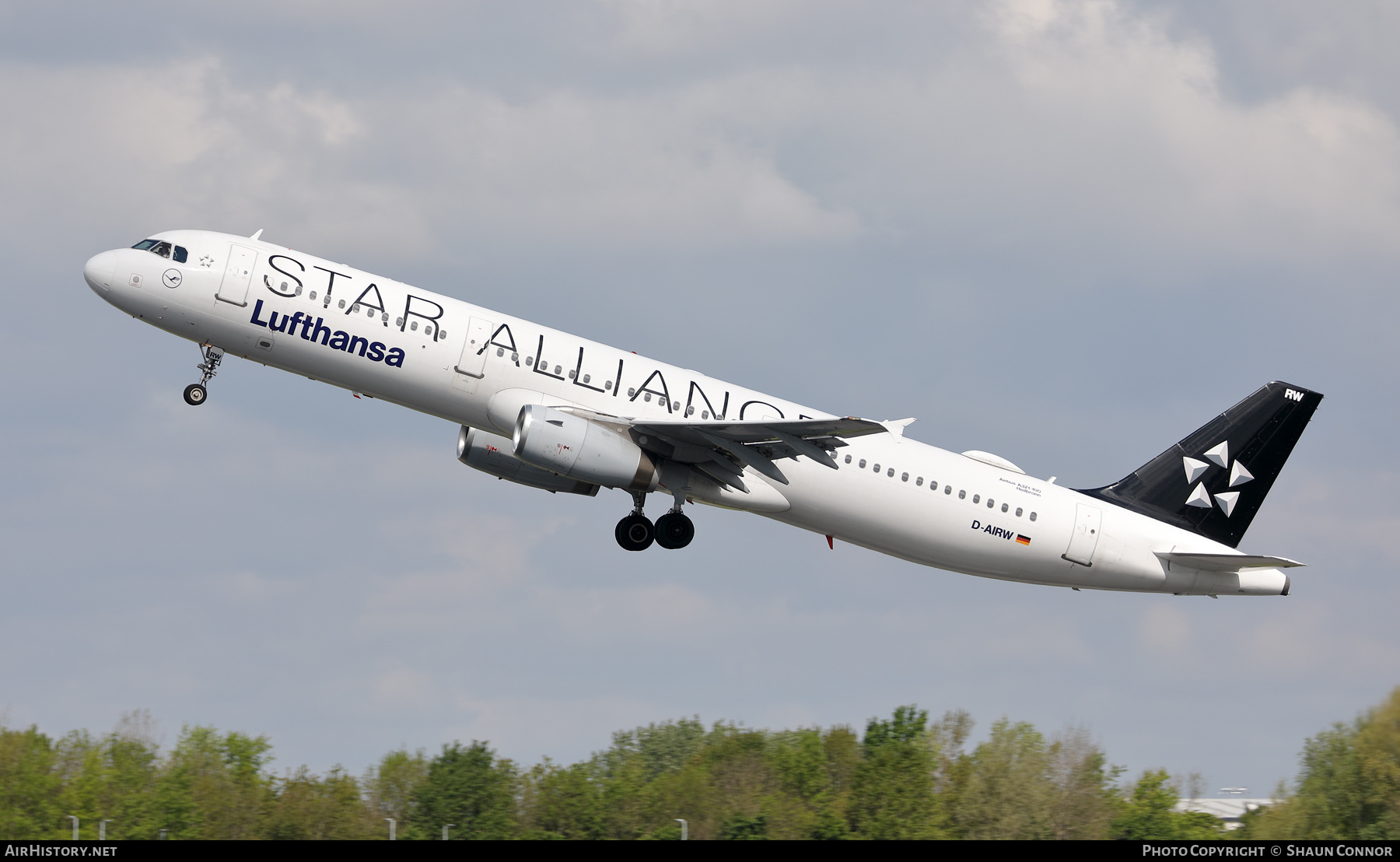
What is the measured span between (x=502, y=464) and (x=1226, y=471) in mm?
23065

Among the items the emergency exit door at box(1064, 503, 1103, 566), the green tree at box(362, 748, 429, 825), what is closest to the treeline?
the green tree at box(362, 748, 429, 825)

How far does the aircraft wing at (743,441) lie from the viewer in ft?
121

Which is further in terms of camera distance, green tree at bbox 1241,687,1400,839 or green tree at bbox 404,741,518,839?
green tree at bbox 404,741,518,839

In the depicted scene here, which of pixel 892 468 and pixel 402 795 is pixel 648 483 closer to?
pixel 892 468

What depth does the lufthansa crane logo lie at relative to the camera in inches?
1834

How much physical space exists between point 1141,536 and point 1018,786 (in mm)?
33750

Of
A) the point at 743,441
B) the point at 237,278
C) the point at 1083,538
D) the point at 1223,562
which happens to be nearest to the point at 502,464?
the point at 743,441

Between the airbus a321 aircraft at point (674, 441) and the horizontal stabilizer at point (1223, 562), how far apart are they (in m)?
0.07

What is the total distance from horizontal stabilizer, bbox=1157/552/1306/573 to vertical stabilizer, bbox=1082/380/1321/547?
6.34 feet

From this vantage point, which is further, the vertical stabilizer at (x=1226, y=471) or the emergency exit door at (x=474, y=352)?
the vertical stabilizer at (x=1226, y=471)

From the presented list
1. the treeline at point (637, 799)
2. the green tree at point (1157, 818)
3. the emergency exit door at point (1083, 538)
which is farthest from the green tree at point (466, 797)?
the emergency exit door at point (1083, 538)

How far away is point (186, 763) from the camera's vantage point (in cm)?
8075

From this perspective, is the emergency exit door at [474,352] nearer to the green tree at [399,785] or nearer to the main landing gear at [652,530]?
the main landing gear at [652,530]

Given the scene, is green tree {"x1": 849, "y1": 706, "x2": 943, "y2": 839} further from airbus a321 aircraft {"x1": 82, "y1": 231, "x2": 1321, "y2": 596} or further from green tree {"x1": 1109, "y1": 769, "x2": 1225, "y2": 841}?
airbus a321 aircraft {"x1": 82, "y1": 231, "x2": 1321, "y2": 596}
